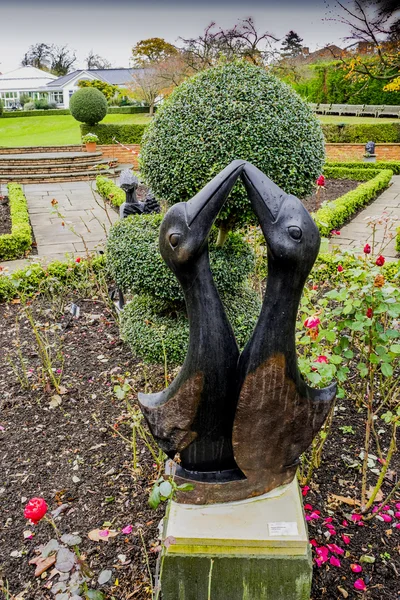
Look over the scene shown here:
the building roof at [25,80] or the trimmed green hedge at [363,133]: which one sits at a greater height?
the building roof at [25,80]

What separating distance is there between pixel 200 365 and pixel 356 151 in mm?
15521

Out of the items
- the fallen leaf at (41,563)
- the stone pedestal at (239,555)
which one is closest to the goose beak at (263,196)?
the stone pedestal at (239,555)

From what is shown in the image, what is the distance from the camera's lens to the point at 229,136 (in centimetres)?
310

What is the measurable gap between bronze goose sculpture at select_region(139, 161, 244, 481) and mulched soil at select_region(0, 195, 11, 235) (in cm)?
702

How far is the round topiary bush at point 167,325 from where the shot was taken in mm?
3285

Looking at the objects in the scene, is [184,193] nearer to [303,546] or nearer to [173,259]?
[173,259]

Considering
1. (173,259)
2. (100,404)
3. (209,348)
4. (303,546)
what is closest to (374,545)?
(303,546)

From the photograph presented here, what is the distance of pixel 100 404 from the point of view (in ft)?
11.6

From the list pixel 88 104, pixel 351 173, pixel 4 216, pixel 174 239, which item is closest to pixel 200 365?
pixel 174 239

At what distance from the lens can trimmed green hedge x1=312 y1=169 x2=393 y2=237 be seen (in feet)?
24.2

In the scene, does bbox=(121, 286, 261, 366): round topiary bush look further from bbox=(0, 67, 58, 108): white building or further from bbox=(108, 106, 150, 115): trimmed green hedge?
bbox=(0, 67, 58, 108): white building

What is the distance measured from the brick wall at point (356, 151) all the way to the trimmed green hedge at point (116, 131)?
6.27 meters

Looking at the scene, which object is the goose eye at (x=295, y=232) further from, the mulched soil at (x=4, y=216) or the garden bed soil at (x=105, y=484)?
the mulched soil at (x=4, y=216)

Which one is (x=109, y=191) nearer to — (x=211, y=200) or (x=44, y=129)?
(x=211, y=200)
